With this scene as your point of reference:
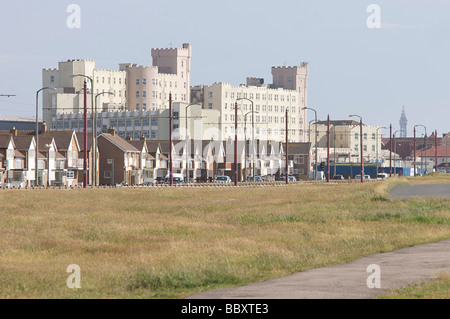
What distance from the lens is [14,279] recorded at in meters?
20.7

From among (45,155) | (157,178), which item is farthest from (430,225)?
(157,178)

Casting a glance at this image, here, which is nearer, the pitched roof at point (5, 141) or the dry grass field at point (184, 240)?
the dry grass field at point (184, 240)

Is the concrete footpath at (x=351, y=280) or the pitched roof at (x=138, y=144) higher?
the pitched roof at (x=138, y=144)

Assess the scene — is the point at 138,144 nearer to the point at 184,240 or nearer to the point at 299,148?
the point at 299,148

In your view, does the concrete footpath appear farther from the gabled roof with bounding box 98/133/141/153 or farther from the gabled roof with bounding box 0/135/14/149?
the gabled roof with bounding box 98/133/141/153

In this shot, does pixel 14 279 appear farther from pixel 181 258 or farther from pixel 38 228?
pixel 38 228

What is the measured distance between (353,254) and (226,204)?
27974 millimetres

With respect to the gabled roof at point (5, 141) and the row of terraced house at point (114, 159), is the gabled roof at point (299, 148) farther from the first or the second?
the gabled roof at point (5, 141)

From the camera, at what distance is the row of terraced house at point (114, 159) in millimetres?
113906

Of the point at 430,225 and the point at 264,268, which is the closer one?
the point at 264,268

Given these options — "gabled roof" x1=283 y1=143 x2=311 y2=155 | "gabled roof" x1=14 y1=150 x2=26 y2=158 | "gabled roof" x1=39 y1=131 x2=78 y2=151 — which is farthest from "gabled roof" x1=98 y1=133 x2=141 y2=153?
"gabled roof" x1=283 y1=143 x2=311 y2=155

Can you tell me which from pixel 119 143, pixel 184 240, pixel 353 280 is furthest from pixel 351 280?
pixel 119 143

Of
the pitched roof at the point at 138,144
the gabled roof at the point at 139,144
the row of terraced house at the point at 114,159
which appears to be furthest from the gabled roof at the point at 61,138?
the gabled roof at the point at 139,144

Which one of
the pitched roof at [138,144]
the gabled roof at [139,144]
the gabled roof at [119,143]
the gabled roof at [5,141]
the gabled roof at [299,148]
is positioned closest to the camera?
the gabled roof at [5,141]
